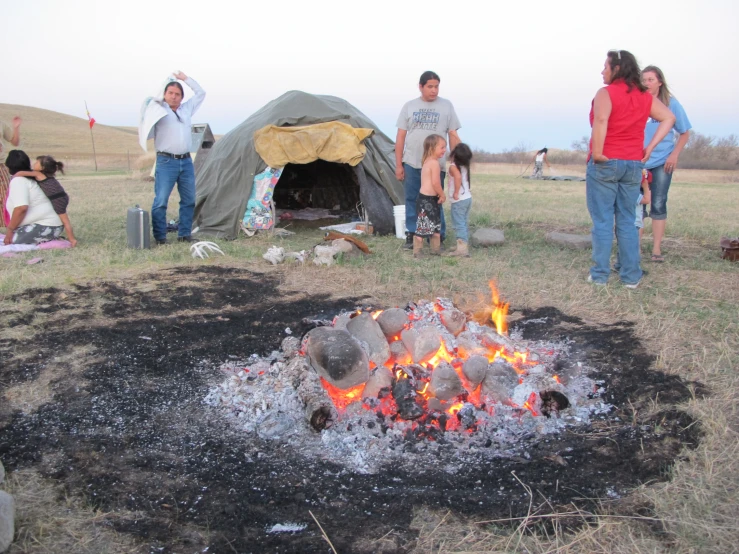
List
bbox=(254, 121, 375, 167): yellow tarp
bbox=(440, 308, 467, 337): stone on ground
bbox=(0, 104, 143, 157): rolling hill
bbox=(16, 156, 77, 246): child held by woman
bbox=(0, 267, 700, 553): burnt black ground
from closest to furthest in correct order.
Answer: bbox=(0, 267, 700, 553): burnt black ground, bbox=(440, 308, 467, 337): stone on ground, bbox=(16, 156, 77, 246): child held by woman, bbox=(254, 121, 375, 167): yellow tarp, bbox=(0, 104, 143, 157): rolling hill

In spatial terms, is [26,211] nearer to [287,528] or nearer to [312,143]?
[312,143]

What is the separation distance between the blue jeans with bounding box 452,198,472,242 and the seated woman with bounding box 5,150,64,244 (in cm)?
501

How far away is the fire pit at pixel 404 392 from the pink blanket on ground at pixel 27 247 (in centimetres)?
447

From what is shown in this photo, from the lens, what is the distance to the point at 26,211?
6.92 metres

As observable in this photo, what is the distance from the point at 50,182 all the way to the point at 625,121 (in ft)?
21.5

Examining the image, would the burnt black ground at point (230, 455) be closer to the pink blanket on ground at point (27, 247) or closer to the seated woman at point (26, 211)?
the pink blanket on ground at point (27, 247)

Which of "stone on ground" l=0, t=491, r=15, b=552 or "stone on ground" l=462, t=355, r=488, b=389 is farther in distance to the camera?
"stone on ground" l=462, t=355, r=488, b=389

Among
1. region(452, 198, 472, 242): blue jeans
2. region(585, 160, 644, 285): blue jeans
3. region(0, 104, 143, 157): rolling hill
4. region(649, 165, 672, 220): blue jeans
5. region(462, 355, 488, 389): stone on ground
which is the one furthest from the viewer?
region(0, 104, 143, 157): rolling hill

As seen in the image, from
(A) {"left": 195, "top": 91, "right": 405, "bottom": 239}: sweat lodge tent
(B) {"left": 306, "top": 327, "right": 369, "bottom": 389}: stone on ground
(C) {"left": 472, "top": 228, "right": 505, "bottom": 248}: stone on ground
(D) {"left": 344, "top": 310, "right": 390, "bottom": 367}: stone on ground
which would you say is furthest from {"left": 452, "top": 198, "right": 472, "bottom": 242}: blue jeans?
(B) {"left": 306, "top": 327, "right": 369, "bottom": 389}: stone on ground

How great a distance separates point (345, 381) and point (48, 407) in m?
1.73

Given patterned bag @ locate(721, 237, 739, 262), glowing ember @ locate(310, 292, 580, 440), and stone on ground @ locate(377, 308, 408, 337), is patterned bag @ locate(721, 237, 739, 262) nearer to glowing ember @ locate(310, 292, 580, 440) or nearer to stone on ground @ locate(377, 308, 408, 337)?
glowing ember @ locate(310, 292, 580, 440)

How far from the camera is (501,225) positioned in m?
8.71

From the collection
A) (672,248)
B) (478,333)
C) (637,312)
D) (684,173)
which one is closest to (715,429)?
(478,333)

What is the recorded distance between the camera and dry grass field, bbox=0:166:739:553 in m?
2.13
